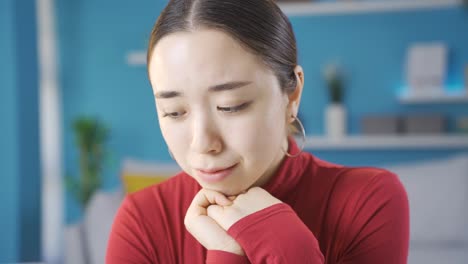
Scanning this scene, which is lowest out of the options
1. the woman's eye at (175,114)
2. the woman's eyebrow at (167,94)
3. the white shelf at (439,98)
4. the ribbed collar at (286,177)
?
the white shelf at (439,98)

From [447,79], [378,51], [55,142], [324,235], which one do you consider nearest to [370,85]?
[378,51]

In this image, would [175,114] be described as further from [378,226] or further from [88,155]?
[88,155]

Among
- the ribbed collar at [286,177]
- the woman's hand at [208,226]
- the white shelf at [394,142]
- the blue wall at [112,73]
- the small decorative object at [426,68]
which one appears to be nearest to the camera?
the woman's hand at [208,226]

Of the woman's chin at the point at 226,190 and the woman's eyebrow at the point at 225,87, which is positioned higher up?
the woman's eyebrow at the point at 225,87

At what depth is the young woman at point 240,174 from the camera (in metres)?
0.79

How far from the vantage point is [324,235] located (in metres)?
0.98

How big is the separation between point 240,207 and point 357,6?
13.4 feet

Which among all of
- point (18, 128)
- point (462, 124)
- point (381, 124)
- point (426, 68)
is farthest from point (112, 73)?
point (462, 124)

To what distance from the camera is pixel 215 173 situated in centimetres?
84

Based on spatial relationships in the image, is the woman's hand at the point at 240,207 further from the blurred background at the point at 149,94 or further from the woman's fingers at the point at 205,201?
the blurred background at the point at 149,94

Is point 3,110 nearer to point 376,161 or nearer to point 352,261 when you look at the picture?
point 352,261

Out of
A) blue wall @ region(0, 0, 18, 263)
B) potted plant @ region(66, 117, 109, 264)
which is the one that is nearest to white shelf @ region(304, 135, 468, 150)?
potted plant @ region(66, 117, 109, 264)

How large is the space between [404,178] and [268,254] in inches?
64.5

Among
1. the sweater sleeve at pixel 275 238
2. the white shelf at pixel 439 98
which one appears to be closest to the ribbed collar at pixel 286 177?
the sweater sleeve at pixel 275 238
